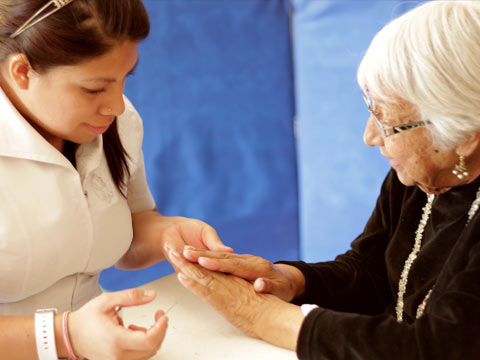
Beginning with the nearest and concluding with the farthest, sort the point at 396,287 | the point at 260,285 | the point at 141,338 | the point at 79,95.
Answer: the point at 141,338 → the point at 79,95 → the point at 260,285 → the point at 396,287

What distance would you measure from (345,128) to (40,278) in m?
1.98

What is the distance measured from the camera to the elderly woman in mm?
1142

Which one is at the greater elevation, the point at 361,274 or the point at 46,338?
the point at 46,338

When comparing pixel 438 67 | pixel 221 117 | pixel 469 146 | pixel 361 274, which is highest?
pixel 438 67

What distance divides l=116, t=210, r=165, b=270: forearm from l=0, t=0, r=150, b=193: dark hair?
62 centimetres

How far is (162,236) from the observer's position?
1.65 meters

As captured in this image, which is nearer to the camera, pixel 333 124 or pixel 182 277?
pixel 182 277

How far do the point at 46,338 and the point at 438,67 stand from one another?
104 cm

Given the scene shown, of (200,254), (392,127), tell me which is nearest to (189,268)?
(200,254)

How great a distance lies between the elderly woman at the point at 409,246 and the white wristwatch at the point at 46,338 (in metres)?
0.35

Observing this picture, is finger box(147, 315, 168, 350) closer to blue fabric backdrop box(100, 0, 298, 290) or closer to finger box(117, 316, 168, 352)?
finger box(117, 316, 168, 352)

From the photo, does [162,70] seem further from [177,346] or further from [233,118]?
[177,346]

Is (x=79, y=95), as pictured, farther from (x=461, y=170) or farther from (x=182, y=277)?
(x=461, y=170)

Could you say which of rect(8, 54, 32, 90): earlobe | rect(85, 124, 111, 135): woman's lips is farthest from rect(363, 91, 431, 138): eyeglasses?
rect(8, 54, 32, 90): earlobe
